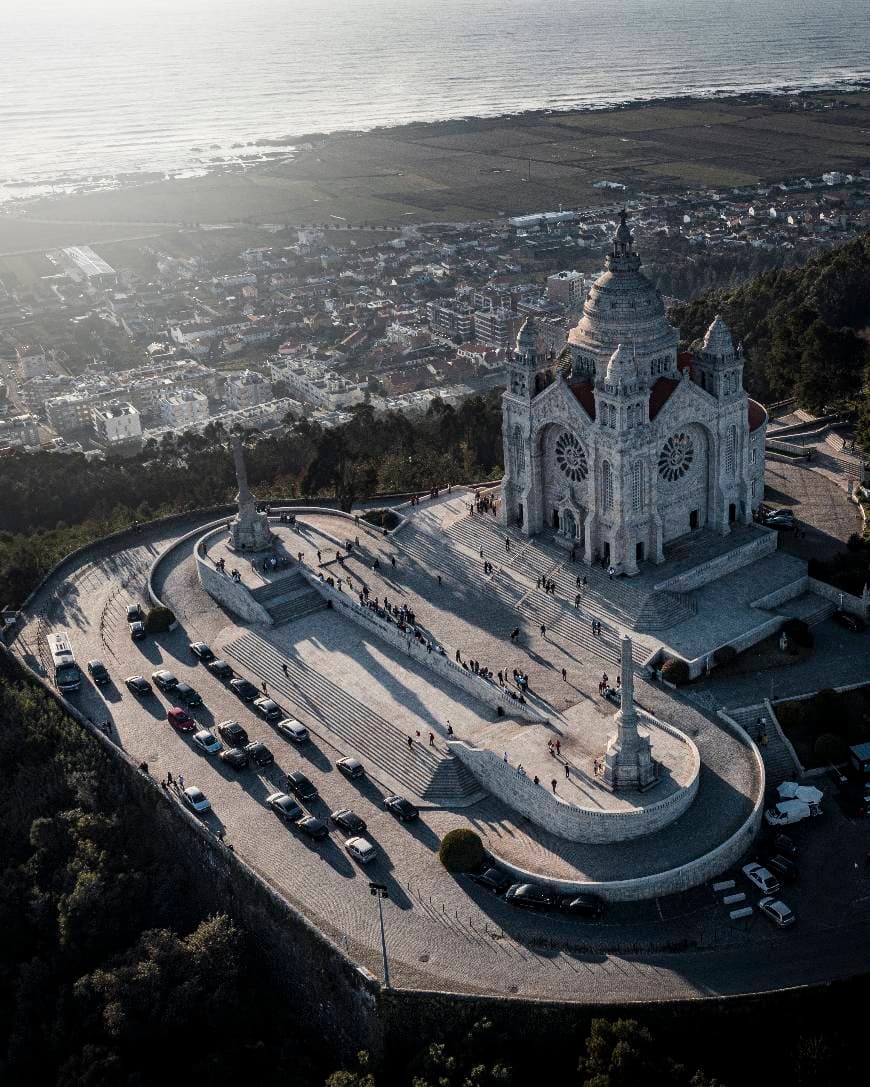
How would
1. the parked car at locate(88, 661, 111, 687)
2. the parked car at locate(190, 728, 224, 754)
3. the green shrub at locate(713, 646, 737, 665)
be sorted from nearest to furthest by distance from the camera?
the parked car at locate(190, 728, 224, 754) → the green shrub at locate(713, 646, 737, 665) → the parked car at locate(88, 661, 111, 687)

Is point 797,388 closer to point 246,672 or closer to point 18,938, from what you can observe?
point 246,672

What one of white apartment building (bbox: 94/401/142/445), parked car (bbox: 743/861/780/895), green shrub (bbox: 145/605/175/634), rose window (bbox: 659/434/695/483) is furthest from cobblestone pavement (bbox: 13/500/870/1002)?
white apartment building (bbox: 94/401/142/445)

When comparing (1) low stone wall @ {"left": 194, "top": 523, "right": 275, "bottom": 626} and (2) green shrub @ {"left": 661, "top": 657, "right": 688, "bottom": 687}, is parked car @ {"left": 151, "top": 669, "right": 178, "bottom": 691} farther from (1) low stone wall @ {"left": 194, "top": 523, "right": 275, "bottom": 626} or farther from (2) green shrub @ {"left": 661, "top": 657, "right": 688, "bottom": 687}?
(2) green shrub @ {"left": 661, "top": 657, "right": 688, "bottom": 687}

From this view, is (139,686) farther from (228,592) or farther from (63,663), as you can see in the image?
(228,592)

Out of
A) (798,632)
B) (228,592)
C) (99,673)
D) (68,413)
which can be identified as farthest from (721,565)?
(68,413)

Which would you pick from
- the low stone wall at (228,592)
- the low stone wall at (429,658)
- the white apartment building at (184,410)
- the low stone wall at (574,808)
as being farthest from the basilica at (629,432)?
the white apartment building at (184,410)

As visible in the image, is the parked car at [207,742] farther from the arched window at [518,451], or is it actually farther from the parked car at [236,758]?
the arched window at [518,451]
